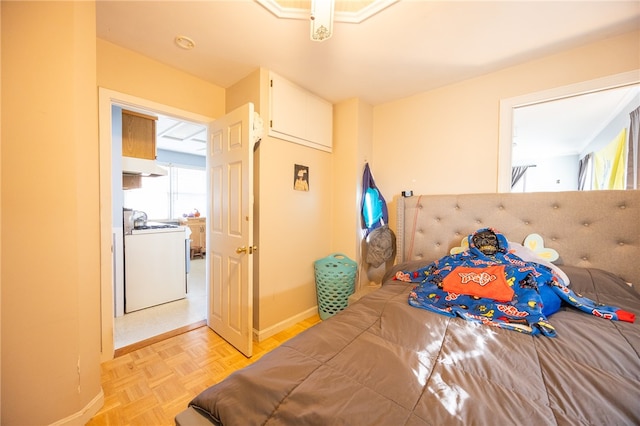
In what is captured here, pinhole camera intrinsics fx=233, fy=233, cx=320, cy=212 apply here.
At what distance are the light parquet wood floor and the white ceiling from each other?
2.40 metres

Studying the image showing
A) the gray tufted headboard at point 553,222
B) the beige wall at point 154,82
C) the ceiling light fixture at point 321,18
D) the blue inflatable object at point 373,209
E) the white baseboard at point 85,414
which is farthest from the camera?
the blue inflatable object at point 373,209

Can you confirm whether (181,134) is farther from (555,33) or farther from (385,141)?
(555,33)

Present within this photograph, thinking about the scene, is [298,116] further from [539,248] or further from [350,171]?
[539,248]

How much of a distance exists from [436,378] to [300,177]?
1.93 meters

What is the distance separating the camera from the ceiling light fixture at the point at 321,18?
0.97m

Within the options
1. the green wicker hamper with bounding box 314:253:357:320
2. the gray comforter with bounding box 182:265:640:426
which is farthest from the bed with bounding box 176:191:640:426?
the green wicker hamper with bounding box 314:253:357:320

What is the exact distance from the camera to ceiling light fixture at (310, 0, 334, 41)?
0.97m

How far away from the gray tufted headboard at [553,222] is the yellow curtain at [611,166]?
41 centimetres

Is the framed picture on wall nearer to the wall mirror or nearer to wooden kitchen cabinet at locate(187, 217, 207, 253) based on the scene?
the wall mirror

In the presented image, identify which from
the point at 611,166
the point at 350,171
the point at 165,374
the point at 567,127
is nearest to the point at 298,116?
the point at 350,171

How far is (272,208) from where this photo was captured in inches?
85.5

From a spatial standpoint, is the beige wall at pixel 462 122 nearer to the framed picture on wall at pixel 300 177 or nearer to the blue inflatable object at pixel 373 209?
the blue inflatable object at pixel 373 209

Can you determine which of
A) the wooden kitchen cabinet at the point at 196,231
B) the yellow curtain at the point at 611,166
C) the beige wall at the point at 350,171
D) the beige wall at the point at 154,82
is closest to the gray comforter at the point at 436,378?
the yellow curtain at the point at 611,166

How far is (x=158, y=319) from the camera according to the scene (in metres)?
2.48
